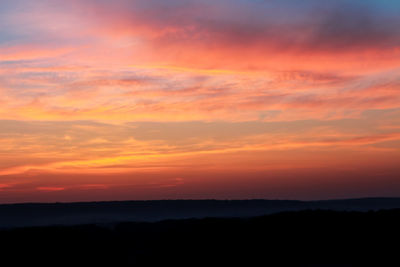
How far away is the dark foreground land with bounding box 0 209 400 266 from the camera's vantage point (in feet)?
105

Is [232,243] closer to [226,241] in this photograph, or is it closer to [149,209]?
[226,241]

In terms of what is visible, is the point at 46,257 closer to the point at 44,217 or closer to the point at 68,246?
the point at 68,246

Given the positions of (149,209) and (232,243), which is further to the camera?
(149,209)

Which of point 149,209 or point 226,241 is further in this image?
point 149,209

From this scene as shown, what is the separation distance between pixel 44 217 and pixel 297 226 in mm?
35171

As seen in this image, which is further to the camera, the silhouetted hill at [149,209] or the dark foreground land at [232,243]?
the silhouetted hill at [149,209]

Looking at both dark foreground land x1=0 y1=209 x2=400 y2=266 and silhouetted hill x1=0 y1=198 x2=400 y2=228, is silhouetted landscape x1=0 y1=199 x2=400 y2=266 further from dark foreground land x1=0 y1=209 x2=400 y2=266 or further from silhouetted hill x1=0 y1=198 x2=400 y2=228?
silhouetted hill x1=0 y1=198 x2=400 y2=228

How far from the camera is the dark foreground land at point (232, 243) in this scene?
31891 mm

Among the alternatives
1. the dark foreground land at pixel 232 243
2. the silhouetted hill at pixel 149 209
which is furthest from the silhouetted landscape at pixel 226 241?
the silhouetted hill at pixel 149 209

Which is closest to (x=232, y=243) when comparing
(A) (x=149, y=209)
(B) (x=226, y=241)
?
(B) (x=226, y=241)

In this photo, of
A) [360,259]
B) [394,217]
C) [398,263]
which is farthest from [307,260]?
[394,217]

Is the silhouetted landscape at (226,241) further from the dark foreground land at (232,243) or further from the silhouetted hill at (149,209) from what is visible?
the silhouetted hill at (149,209)

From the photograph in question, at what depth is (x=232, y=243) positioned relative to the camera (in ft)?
113

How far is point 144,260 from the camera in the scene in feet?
109
